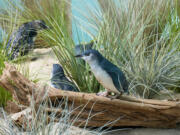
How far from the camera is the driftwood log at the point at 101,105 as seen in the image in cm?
194

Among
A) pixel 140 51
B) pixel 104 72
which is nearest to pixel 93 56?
pixel 104 72

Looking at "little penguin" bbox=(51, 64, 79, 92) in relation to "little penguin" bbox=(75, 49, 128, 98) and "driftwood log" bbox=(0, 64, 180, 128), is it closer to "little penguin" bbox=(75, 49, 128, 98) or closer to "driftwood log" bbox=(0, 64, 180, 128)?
"driftwood log" bbox=(0, 64, 180, 128)

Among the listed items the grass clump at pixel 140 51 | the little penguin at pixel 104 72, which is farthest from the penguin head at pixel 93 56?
the grass clump at pixel 140 51

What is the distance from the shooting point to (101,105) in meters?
1.99

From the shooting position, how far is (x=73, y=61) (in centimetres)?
251

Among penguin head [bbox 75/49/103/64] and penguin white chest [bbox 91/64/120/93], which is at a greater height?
penguin head [bbox 75/49/103/64]

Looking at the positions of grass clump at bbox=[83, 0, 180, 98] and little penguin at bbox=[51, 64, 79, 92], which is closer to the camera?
grass clump at bbox=[83, 0, 180, 98]

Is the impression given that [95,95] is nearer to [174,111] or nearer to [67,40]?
[174,111]

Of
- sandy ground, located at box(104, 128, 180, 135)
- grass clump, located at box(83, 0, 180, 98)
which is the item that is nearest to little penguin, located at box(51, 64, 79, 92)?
grass clump, located at box(83, 0, 180, 98)

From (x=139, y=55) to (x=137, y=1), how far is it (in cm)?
83

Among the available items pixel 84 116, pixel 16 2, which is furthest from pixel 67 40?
pixel 16 2

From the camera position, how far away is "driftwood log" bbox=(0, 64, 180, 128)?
1.94m

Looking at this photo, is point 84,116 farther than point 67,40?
No

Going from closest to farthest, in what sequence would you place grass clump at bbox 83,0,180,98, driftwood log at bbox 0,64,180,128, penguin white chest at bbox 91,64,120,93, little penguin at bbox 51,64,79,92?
penguin white chest at bbox 91,64,120,93 → driftwood log at bbox 0,64,180,128 → grass clump at bbox 83,0,180,98 → little penguin at bbox 51,64,79,92
